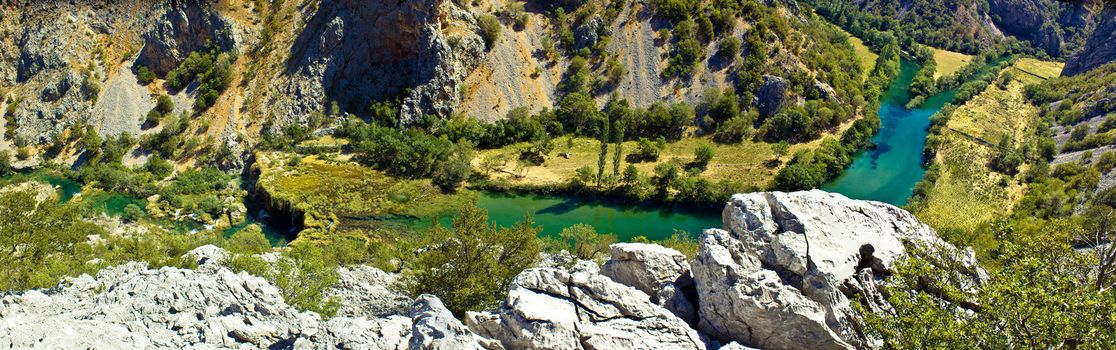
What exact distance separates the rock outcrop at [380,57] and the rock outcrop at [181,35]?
10819 mm

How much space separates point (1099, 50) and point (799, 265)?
5882 inches

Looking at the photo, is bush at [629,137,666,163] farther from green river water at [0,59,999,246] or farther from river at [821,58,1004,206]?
river at [821,58,1004,206]

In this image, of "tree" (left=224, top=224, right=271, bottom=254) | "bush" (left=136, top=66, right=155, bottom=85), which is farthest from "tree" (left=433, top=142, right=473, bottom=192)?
"bush" (left=136, top=66, right=155, bottom=85)

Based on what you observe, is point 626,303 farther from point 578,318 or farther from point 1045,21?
point 1045,21

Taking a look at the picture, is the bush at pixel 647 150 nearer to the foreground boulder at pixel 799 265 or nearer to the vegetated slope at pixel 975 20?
the foreground boulder at pixel 799 265

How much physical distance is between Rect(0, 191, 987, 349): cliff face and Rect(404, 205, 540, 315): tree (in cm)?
742

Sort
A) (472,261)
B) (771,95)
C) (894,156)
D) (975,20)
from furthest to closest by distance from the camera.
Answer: (975,20), (894,156), (771,95), (472,261)

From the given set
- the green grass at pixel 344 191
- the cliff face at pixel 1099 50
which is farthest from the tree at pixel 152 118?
the cliff face at pixel 1099 50

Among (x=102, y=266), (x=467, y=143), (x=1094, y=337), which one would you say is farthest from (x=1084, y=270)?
(x=467, y=143)

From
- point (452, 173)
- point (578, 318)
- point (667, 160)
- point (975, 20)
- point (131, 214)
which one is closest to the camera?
point (578, 318)

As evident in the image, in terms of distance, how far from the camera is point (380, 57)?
9762cm

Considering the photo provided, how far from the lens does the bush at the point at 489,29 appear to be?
99.1m

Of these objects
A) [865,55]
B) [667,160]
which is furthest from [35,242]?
[865,55]

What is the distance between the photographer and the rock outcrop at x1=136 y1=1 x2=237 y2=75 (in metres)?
92.7
